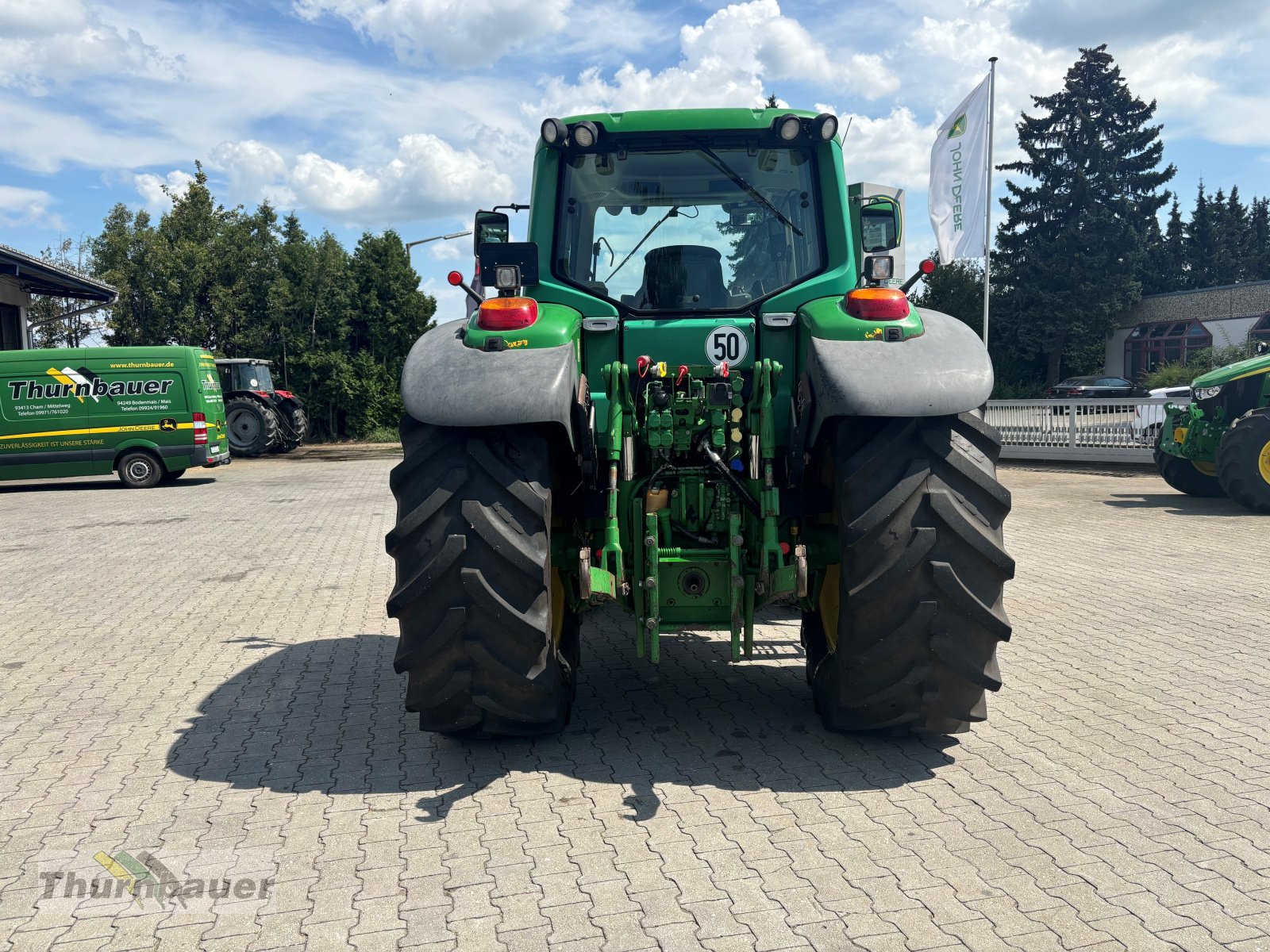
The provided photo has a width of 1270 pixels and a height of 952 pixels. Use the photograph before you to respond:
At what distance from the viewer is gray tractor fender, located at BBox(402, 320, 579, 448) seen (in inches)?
150

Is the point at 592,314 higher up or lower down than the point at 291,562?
higher up

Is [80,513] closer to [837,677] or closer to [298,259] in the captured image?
[837,677]

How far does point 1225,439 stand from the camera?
11.7 metres

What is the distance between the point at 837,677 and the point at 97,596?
6.72 meters

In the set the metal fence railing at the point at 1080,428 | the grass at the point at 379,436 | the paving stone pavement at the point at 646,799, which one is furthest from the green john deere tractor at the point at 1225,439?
the grass at the point at 379,436

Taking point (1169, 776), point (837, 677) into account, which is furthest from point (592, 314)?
point (1169, 776)

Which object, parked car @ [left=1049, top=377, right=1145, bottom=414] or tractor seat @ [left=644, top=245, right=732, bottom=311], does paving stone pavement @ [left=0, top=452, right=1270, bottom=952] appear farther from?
parked car @ [left=1049, top=377, right=1145, bottom=414]

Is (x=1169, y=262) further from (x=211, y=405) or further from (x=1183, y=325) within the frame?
(x=211, y=405)

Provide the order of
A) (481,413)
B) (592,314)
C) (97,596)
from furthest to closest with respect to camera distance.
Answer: (97,596)
(592,314)
(481,413)

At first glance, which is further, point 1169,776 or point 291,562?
point 291,562

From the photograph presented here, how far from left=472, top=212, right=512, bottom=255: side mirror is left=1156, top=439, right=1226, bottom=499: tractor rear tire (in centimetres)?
1088

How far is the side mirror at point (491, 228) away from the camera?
201 inches

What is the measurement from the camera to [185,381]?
58.9 feet
